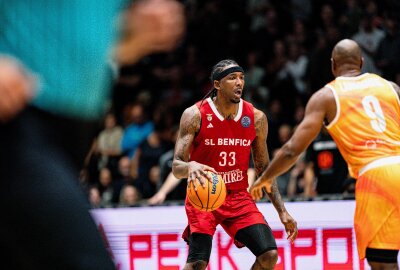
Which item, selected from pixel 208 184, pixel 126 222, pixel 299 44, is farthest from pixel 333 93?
pixel 299 44

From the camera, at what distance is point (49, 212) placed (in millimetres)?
2168

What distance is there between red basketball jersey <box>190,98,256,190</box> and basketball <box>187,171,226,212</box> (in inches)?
21.8

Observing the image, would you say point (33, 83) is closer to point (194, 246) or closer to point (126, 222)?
point (194, 246)

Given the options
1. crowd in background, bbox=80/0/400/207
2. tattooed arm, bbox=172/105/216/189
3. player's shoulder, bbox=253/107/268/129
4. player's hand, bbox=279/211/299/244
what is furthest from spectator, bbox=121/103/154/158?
player's hand, bbox=279/211/299/244

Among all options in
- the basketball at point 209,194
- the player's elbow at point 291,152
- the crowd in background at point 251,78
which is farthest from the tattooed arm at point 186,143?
the crowd in background at point 251,78

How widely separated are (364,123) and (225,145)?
1491 millimetres

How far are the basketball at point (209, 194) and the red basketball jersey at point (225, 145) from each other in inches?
21.8

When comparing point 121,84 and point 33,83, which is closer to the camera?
point 33,83

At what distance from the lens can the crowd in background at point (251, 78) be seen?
10789mm

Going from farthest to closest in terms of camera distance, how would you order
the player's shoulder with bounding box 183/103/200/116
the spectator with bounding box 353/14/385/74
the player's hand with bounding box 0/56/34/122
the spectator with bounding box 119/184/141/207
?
the spectator with bounding box 353/14/385/74
the spectator with bounding box 119/184/141/207
the player's shoulder with bounding box 183/103/200/116
the player's hand with bounding box 0/56/34/122

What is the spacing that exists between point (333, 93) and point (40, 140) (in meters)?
4.19

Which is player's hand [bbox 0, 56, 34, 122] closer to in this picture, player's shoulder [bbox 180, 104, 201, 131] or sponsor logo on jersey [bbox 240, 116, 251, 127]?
player's shoulder [bbox 180, 104, 201, 131]

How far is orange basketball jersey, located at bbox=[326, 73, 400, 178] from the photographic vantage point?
6160mm

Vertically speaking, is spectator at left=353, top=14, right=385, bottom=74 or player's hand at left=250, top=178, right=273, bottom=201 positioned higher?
spectator at left=353, top=14, right=385, bottom=74
